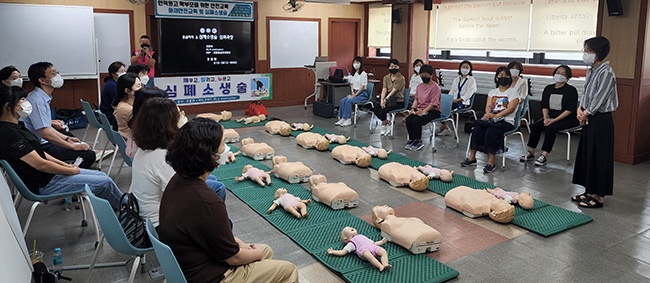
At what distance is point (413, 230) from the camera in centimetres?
350

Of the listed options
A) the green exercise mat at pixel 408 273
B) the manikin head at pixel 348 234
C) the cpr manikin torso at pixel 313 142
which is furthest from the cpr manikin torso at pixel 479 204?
the cpr manikin torso at pixel 313 142

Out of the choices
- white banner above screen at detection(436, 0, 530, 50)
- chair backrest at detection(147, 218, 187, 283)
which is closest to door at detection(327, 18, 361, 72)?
white banner above screen at detection(436, 0, 530, 50)

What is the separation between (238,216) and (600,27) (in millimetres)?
5267

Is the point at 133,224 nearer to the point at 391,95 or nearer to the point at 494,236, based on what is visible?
the point at 494,236

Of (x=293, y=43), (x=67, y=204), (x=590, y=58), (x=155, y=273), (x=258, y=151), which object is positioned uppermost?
(x=293, y=43)

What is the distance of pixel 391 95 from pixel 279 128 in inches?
77.5

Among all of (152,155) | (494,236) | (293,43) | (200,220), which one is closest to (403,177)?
(494,236)

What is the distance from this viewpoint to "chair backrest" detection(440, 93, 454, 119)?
23.0ft

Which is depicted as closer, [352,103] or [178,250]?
[178,250]

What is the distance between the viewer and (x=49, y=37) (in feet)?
26.2

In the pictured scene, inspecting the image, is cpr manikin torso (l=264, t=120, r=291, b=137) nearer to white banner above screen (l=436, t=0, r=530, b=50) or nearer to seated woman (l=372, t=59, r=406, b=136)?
seated woman (l=372, t=59, r=406, b=136)

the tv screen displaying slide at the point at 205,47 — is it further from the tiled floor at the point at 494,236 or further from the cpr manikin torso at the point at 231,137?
the tiled floor at the point at 494,236

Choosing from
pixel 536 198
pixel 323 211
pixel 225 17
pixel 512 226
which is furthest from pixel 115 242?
pixel 225 17

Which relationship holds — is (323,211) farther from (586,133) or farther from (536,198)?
(586,133)
